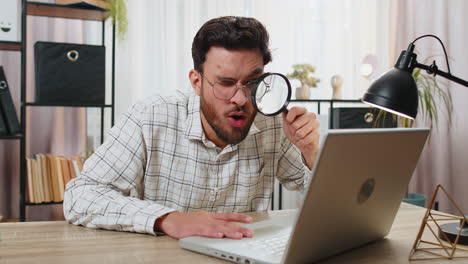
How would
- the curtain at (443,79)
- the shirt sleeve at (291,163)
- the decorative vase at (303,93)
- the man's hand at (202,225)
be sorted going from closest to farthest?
1. the man's hand at (202,225)
2. the shirt sleeve at (291,163)
3. the decorative vase at (303,93)
4. the curtain at (443,79)

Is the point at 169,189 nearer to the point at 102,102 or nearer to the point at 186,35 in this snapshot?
the point at 102,102

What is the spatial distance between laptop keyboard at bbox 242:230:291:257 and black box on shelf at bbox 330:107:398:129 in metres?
1.96

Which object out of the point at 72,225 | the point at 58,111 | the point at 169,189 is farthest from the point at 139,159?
the point at 58,111

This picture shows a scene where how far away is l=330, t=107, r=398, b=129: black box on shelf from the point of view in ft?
9.32

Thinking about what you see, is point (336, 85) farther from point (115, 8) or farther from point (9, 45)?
point (9, 45)

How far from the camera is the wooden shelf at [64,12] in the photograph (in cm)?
240

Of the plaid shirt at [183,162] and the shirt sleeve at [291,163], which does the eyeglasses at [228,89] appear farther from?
the shirt sleeve at [291,163]

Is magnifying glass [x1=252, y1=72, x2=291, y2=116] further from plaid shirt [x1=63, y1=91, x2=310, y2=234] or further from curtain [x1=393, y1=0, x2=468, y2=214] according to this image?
curtain [x1=393, y1=0, x2=468, y2=214]

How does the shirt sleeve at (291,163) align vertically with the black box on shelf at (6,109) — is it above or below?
below

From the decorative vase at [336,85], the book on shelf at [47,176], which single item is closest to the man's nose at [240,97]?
the book on shelf at [47,176]

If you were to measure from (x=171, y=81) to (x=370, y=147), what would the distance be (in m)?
2.33

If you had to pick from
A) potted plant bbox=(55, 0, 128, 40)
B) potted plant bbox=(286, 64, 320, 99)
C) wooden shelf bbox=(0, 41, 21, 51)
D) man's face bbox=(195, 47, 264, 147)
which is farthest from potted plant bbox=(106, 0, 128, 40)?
man's face bbox=(195, 47, 264, 147)

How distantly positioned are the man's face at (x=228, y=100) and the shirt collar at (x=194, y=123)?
0.03m

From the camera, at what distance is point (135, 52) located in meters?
2.88
